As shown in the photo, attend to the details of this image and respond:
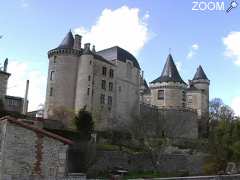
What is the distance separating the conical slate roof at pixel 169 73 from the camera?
7481cm

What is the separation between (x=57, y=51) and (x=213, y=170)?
1371 inches

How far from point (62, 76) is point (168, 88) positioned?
2509 centimetres

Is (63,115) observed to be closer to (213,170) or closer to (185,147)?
(185,147)

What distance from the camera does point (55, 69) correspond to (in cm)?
5659

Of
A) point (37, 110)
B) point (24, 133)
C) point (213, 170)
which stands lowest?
point (213, 170)

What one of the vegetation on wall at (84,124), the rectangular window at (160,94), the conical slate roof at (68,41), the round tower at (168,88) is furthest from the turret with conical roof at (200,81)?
the vegetation on wall at (84,124)

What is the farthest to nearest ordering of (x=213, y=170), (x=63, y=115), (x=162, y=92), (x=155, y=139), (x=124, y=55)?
1. (x=162, y=92)
2. (x=124, y=55)
3. (x=63, y=115)
4. (x=155, y=139)
5. (x=213, y=170)

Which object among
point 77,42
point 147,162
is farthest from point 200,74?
point 147,162

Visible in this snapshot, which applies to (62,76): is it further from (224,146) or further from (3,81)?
(224,146)

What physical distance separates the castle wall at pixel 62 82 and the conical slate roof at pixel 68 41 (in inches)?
63.8

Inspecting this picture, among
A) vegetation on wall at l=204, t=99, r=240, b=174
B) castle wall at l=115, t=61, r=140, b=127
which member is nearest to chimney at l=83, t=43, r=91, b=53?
castle wall at l=115, t=61, r=140, b=127

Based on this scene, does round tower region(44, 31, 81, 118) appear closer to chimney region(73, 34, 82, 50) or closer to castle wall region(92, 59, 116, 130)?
chimney region(73, 34, 82, 50)

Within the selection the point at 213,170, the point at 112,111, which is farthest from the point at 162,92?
the point at 213,170

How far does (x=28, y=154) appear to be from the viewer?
57.4 feet
